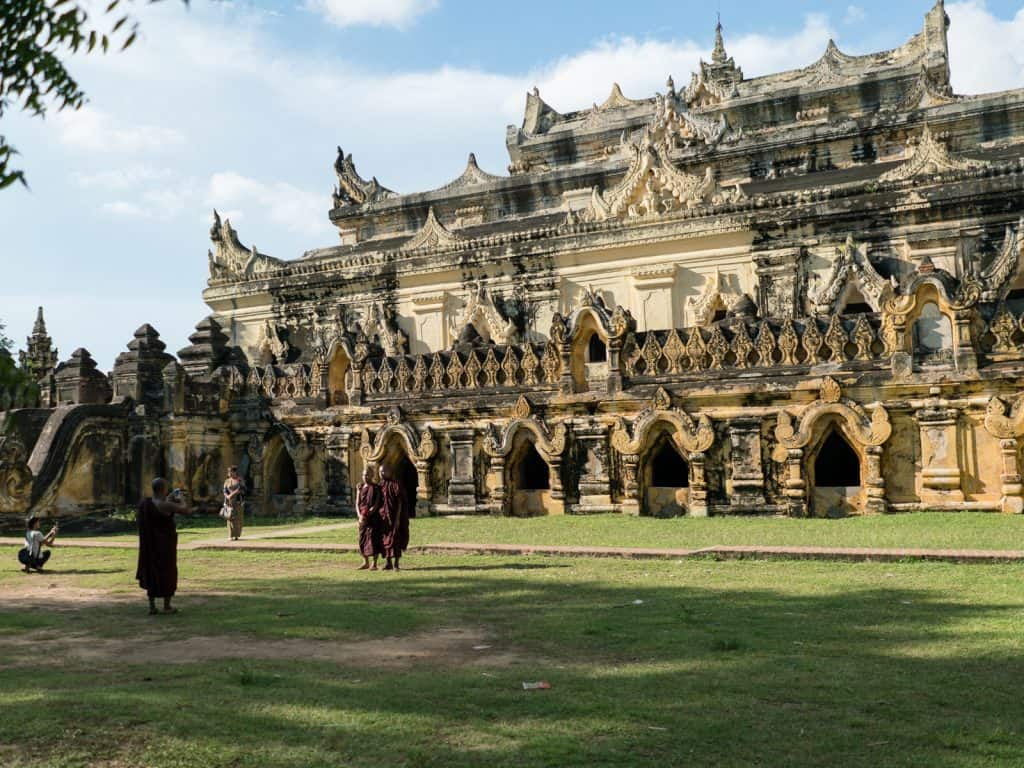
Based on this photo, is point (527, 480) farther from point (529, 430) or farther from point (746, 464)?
point (746, 464)

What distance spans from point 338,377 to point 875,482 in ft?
44.2

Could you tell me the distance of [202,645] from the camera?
960 cm

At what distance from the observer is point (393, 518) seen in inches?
605

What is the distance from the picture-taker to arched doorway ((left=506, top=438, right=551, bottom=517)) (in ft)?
75.2

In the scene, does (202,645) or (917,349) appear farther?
(917,349)

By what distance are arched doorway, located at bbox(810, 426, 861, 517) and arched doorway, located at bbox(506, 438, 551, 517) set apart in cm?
555

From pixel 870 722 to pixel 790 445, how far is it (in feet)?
45.5

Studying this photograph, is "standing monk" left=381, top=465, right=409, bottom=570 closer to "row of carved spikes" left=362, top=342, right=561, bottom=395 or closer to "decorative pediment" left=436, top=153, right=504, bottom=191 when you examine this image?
"row of carved spikes" left=362, top=342, right=561, bottom=395

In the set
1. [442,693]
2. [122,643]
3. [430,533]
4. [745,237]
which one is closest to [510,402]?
[430,533]

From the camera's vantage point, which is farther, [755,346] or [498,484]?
[498,484]

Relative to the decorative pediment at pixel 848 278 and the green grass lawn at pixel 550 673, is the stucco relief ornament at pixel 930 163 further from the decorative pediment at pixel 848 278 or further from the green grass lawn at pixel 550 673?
the green grass lawn at pixel 550 673

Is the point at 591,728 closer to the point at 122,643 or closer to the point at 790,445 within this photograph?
the point at 122,643

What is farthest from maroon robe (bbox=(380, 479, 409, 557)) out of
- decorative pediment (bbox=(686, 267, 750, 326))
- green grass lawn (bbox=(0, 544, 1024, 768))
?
decorative pediment (bbox=(686, 267, 750, 326))

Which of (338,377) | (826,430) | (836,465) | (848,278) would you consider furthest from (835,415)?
(338,377)
